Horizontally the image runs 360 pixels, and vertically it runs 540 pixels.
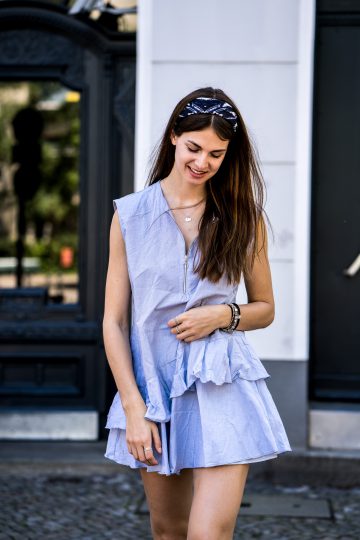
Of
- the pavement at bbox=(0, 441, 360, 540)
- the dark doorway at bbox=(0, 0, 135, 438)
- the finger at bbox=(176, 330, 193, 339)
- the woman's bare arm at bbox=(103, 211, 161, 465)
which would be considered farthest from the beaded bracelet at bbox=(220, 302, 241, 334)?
the dark doorway at bbox=(0, 0, 135, 438)

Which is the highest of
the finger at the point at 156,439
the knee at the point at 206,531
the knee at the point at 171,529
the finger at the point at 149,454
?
the finger at the point at 156,439

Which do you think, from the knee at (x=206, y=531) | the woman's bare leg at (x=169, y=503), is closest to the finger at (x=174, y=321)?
the woman's bare leg at (x=169, y=503)

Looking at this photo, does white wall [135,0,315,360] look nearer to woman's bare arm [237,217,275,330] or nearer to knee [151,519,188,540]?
woman's bare arm [237,217,275,330]

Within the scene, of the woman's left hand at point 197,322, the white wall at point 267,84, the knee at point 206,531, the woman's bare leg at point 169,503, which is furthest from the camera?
the white wall at point 267,84

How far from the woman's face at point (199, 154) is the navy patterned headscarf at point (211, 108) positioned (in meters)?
0.05

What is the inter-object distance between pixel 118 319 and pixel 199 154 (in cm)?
55

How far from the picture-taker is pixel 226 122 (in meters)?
2.71

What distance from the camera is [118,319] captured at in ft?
9.26

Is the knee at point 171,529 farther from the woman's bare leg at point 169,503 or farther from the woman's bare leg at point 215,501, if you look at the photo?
the woman's bare leg at point 215,501

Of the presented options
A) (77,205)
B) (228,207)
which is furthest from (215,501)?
(77,205)

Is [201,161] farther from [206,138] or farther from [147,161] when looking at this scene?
[147,161]

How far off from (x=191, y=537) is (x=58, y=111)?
4694 millimetres

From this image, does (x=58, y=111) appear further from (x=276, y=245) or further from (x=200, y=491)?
(x=200, y=491)

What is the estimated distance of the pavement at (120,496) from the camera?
485 centimetres
